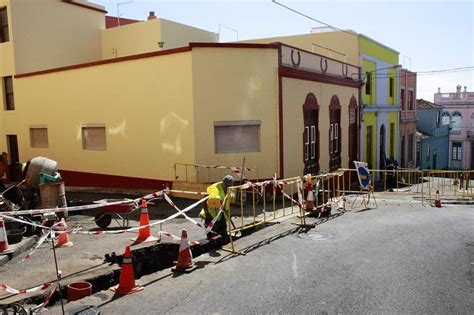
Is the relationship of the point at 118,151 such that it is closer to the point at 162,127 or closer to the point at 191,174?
the point at 162,127

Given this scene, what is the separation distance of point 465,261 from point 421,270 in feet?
3.68

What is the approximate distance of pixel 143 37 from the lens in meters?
23.8

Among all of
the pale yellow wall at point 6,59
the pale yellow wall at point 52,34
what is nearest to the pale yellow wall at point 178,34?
the pale yellow wall at point 52,34

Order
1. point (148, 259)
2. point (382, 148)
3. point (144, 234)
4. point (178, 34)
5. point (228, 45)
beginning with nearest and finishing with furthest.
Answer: point (148, 259), point (144, 234), point (228, 45), point (178, 34), point (382, 148)

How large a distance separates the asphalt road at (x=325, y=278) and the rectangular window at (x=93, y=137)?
9936 millimetres

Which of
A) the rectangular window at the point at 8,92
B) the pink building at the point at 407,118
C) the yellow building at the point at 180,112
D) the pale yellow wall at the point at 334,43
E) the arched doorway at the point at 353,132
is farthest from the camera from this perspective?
the pink building at the point at 407,118

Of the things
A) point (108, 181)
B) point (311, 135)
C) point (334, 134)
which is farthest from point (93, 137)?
point (334, 134)

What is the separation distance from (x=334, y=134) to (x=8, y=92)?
16568 mm

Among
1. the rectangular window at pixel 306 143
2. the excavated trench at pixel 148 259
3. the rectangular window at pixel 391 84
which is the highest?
the rectangular window at pixel 391 84

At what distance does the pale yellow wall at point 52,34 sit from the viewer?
67.8 ft

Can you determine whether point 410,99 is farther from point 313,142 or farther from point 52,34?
point 52,34

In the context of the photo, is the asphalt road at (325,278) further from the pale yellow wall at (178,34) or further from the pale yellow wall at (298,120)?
the pale yellow wall at (178,34)

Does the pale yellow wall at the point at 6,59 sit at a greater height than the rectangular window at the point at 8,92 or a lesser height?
greater

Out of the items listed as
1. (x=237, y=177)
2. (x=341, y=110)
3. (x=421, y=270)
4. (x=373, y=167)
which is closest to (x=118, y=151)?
(x=237, y=177)
